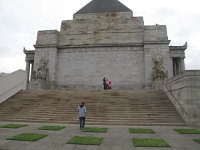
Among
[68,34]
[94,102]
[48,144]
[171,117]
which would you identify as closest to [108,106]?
[94,102]

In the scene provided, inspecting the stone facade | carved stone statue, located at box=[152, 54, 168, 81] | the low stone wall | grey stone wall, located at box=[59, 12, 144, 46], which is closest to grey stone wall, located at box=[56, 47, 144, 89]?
the stone facade

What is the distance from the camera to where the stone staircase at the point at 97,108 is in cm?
1456

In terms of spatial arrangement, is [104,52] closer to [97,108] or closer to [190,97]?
[97,108]

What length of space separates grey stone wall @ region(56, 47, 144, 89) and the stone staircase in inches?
346

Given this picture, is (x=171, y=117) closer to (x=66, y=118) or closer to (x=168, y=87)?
(x=168, y=87)

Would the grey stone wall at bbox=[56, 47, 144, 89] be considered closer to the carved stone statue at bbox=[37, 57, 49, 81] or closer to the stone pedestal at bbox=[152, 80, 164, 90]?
the carved stone statue at bbox=[37, 57, 49, 81]

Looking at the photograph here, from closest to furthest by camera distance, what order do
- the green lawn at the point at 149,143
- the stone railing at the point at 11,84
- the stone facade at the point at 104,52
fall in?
the green lawn at the point at 149,143, the stone railing at the point at 11,84, the stone facade at the point at 104,52

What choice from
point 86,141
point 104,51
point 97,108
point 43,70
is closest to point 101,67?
point 104,51

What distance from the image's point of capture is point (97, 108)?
16.9 meters

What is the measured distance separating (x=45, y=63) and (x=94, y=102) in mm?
15022

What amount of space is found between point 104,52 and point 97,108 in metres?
15.2

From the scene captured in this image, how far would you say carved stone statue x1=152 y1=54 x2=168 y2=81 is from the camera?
26.1 m

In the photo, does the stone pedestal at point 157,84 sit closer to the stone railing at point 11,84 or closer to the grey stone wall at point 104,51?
the grey stone wall at point 104,51

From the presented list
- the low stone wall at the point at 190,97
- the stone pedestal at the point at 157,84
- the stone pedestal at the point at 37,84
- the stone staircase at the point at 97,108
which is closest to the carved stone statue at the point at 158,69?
the stone pedestal at the point at 157,84
